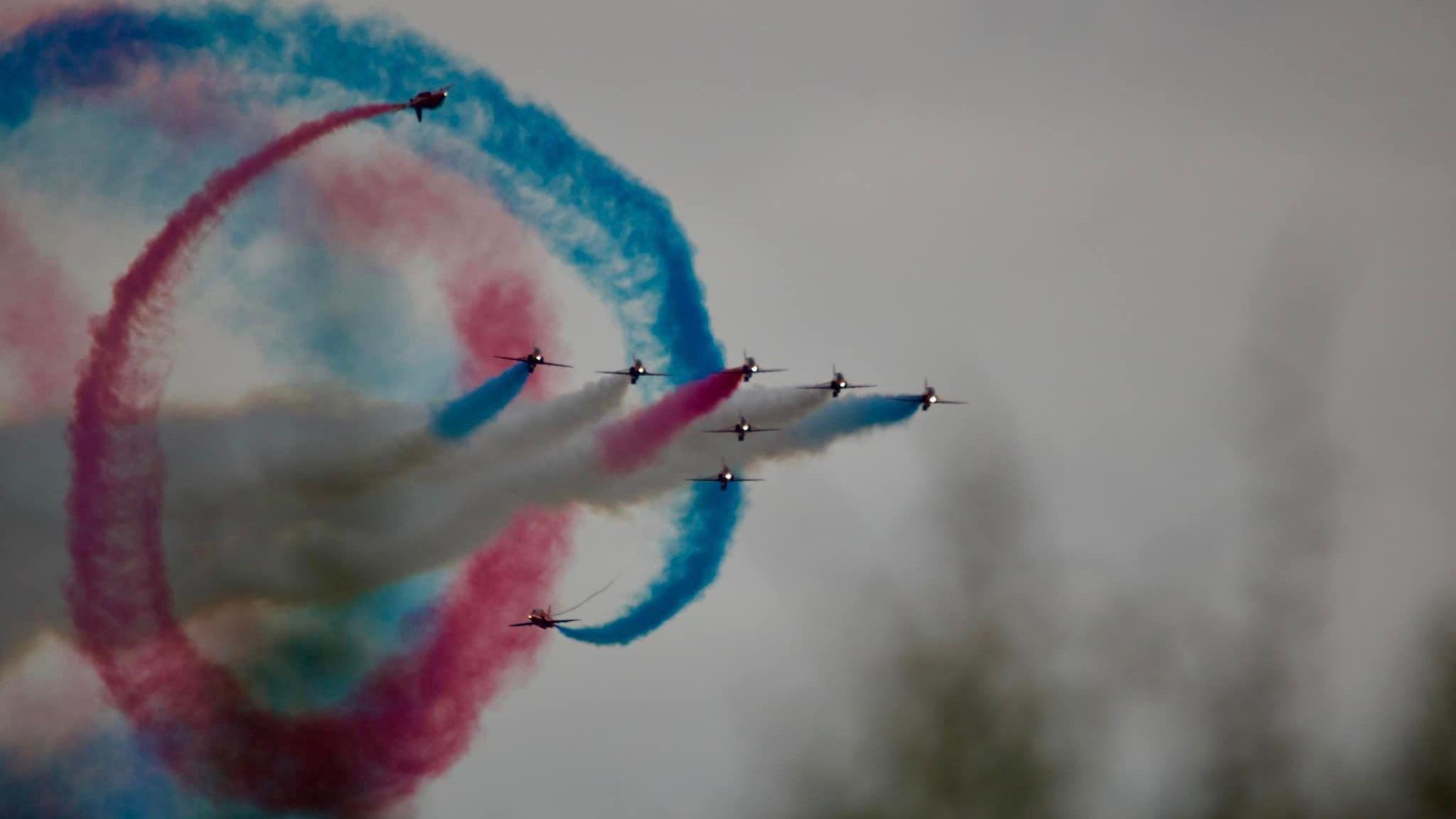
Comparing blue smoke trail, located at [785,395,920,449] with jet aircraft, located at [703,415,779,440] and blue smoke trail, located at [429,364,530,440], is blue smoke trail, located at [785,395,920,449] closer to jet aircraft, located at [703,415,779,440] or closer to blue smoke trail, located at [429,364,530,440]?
jet aircraft, located at [703,415,779,440]

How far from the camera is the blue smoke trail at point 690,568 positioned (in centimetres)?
8369

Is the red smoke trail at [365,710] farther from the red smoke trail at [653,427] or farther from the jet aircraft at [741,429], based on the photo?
the jet aircraft at [741,429]

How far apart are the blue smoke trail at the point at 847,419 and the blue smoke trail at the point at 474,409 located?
8601 mm

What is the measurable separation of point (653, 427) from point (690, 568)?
14.4ft

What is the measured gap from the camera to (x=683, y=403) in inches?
3351

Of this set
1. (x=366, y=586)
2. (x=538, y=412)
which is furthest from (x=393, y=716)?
(x=538, y=412)

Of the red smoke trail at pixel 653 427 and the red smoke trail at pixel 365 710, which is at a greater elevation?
the red smoke trail at pixel 653 427

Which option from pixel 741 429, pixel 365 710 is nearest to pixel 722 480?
pixel 741 429

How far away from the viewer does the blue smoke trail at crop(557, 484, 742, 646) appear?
83.7m

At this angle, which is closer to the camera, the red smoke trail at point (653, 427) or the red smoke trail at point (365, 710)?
the red smoke trail at point (365, 710)

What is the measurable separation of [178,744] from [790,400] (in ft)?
67.3

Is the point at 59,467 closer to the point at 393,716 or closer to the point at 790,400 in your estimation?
the point at 393,716

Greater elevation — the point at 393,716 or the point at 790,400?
the point at 790,400

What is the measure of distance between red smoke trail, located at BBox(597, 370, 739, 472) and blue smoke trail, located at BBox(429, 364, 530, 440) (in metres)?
3.06
